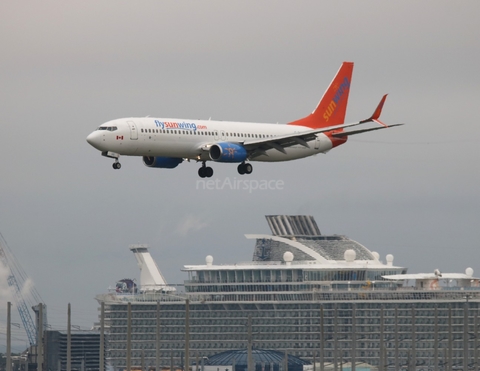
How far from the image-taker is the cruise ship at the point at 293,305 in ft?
479

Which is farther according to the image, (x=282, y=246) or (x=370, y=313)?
(x=282, y=246)

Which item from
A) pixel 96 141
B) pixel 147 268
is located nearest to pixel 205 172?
pixel 96 141

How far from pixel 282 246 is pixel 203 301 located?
1339 centimetres

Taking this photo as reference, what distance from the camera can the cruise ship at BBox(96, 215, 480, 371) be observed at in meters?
146

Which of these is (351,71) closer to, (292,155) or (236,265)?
(292,155)

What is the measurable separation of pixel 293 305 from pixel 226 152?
7948cm

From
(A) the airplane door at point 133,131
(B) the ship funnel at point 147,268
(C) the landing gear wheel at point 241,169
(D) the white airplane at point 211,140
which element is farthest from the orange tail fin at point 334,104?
(B) the ship funnel at point 147,268

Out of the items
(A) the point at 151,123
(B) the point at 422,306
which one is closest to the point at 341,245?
(B) the point at 422,306

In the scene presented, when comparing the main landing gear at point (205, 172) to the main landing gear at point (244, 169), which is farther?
the main landing gear at point (244, 169)

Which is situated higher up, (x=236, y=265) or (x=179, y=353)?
(x=236, y=265)

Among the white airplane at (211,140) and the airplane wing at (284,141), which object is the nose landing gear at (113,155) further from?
the airplane wing at (284,141)

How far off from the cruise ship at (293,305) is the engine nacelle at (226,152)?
67.5m

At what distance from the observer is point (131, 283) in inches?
7426

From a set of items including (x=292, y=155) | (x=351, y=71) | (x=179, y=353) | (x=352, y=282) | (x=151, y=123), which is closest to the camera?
(x=151, y=123)
